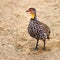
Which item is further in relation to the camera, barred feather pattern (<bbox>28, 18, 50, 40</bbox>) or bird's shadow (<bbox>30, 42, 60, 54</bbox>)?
bird's shadow (<bbox>30, 42, 60, 54</bbox>)

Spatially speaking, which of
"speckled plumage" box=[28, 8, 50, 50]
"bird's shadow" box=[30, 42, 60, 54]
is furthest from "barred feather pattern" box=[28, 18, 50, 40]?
"bird's shadow" box=[30, 42, 60, 54]

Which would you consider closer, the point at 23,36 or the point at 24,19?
the point at 23,36

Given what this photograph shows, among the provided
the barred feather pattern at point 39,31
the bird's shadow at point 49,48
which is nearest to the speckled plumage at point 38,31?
the barred feather pattern at point 39,31

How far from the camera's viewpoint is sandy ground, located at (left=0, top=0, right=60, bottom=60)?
8.84 m

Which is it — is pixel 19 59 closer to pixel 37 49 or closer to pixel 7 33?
pixel 37 49

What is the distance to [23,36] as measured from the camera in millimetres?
9797

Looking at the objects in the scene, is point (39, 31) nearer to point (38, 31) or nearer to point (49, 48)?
point (38, 31)

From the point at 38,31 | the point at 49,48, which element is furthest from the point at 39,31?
the point at 49,48

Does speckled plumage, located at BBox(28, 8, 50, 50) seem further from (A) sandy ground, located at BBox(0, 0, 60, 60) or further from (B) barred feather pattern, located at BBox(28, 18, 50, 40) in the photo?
(A) sandy ground, located at BBox(0, 0, 60, 60)

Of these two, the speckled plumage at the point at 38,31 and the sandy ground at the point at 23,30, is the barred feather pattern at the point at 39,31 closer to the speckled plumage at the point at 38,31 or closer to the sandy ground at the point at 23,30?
the speckled plumage at the point at 38,31

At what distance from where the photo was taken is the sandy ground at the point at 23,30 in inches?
348

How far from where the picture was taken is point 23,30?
33.4 feet

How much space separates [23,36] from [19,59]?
129 cm

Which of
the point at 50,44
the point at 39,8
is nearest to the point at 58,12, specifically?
the point at 39,8
